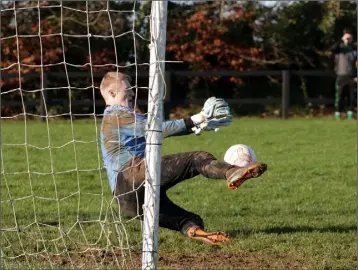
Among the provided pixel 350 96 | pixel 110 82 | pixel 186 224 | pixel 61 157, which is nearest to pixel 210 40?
pixel 350 96

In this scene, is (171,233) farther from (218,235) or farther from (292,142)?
(292,142)

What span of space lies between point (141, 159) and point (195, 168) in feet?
1.27

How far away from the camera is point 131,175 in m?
5.20

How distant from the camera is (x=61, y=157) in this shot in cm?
1092

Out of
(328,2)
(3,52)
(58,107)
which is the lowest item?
(58,107)

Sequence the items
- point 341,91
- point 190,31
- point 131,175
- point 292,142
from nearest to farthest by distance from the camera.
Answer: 1. point 131,175
2. point 292,142
3. point 341,91
4. point 190,31

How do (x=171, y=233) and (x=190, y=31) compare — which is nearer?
(x=171, y=233)

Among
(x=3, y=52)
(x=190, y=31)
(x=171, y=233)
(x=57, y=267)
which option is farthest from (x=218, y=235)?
(x=190, y=31)

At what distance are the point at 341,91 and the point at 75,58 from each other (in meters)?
7.09

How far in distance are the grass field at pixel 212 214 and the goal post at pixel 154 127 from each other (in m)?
0.44

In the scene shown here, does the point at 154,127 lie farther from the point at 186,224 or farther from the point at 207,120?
the point at 186,224

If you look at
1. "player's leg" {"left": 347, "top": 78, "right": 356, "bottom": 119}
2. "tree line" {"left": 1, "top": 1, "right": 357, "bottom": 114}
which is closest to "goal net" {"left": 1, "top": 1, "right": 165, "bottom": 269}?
"tree line" {"left": 1, "top": 1, "right": 357, "bottom": 114}

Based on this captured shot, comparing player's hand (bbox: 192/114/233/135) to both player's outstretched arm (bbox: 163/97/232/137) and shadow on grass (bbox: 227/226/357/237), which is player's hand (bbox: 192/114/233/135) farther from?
shadow on grass (bbox: 227/226/357/237)

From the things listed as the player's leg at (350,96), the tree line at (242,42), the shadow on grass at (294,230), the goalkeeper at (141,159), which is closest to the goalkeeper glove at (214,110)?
the goalkeeper at (141,159)
